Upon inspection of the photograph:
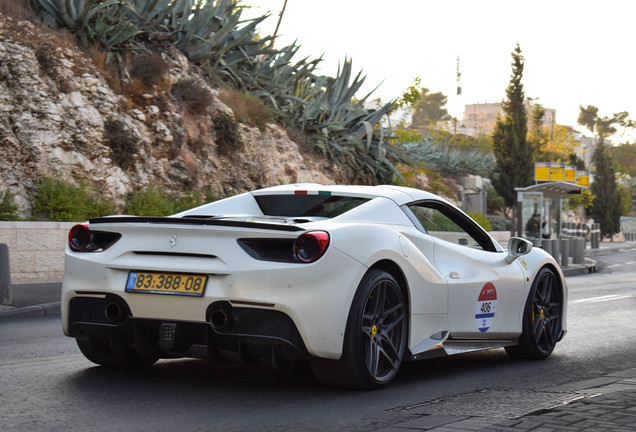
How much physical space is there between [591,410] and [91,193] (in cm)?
1389

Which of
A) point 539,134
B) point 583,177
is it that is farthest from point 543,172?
point 539,134

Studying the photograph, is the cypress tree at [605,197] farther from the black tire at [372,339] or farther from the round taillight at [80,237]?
the round taillight at [80,237]

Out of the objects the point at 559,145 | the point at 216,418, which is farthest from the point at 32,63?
the point at 559,145

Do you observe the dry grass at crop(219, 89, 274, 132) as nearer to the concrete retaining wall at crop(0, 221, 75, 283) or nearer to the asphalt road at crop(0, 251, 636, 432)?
the concrete retaining wall at crop(0, 221, 75, 283)

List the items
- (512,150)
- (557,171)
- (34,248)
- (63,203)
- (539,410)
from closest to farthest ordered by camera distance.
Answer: (539,410) < (34,248) < (63,203) < (557,171) < (512,150)

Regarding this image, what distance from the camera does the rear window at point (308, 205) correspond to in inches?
245

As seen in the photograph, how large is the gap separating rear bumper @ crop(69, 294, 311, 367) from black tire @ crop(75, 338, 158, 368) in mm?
206

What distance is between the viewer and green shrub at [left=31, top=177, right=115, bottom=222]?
16.1 m

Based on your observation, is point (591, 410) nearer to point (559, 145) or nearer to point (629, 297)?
point (629, 297)

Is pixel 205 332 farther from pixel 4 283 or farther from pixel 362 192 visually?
pixel 4 283

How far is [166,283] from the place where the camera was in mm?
5293

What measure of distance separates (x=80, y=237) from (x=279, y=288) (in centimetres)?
144

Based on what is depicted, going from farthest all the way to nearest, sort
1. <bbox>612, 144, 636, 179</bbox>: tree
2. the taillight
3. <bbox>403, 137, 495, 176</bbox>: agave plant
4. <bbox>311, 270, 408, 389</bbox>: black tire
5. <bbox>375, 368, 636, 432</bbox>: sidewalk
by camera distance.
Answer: <bbox>612, 144, 636, 179</bbox>: tree
<bbox>403, 137, 495, 176</bbox>: agave plant
the taillight
<bbox>311, 270, 408, 389</bbox>: black tire
<bbox>375, 368, 636, 432</bbox>: sidewalk

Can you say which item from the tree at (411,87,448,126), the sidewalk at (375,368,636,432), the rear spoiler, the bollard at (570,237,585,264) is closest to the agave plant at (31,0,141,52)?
the rear spoiler
